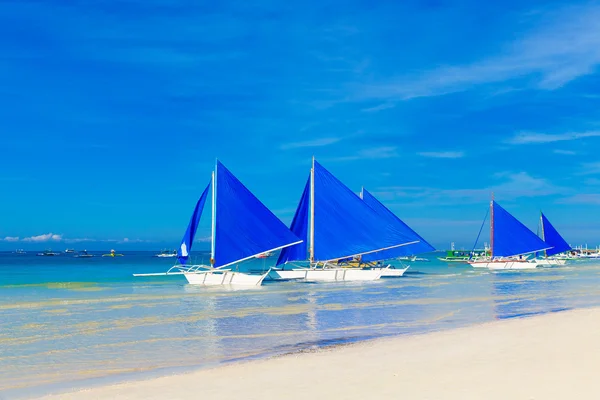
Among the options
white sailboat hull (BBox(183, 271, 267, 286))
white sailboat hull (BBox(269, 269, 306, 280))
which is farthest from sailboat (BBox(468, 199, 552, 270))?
white sailboat hull (BBox(183, 271, 267, 286))

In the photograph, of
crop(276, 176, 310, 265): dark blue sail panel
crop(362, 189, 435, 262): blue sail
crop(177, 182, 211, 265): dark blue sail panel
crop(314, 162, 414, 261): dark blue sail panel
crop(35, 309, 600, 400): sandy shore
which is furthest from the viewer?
crop(362, 189, 435, 262): blue sail

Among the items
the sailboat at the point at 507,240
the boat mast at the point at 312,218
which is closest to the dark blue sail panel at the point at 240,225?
the boat mast at the point at 312,218

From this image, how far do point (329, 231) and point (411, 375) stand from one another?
36156 millimetres

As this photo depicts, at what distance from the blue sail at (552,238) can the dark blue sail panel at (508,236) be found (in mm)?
24096

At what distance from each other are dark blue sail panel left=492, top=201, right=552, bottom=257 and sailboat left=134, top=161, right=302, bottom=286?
4602 centimetres

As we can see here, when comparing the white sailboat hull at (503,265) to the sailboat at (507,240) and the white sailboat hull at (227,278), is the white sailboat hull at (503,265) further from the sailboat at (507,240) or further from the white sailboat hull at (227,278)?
the white sailboat hull at (227,278)

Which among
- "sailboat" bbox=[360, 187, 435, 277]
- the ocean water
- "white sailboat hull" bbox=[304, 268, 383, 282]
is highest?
"sailboat" bbox=[360, 187, 435, 277]

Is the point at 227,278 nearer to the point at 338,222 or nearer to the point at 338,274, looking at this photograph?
the point at 338,274

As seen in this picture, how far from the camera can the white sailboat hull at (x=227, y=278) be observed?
130 feet

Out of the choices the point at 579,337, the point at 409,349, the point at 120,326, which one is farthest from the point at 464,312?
the point at 120,326

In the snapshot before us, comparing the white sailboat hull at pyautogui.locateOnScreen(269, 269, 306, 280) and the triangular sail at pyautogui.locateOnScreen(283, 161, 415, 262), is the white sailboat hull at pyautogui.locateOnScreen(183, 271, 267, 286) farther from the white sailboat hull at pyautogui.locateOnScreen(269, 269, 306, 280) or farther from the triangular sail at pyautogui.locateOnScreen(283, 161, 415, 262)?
the triangular sail at pyautogui.locateOnScreen(283, 161, 415, 262)

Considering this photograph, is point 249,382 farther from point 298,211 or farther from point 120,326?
point 298,211

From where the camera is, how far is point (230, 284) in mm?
40281

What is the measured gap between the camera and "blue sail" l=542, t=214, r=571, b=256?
334 feet
